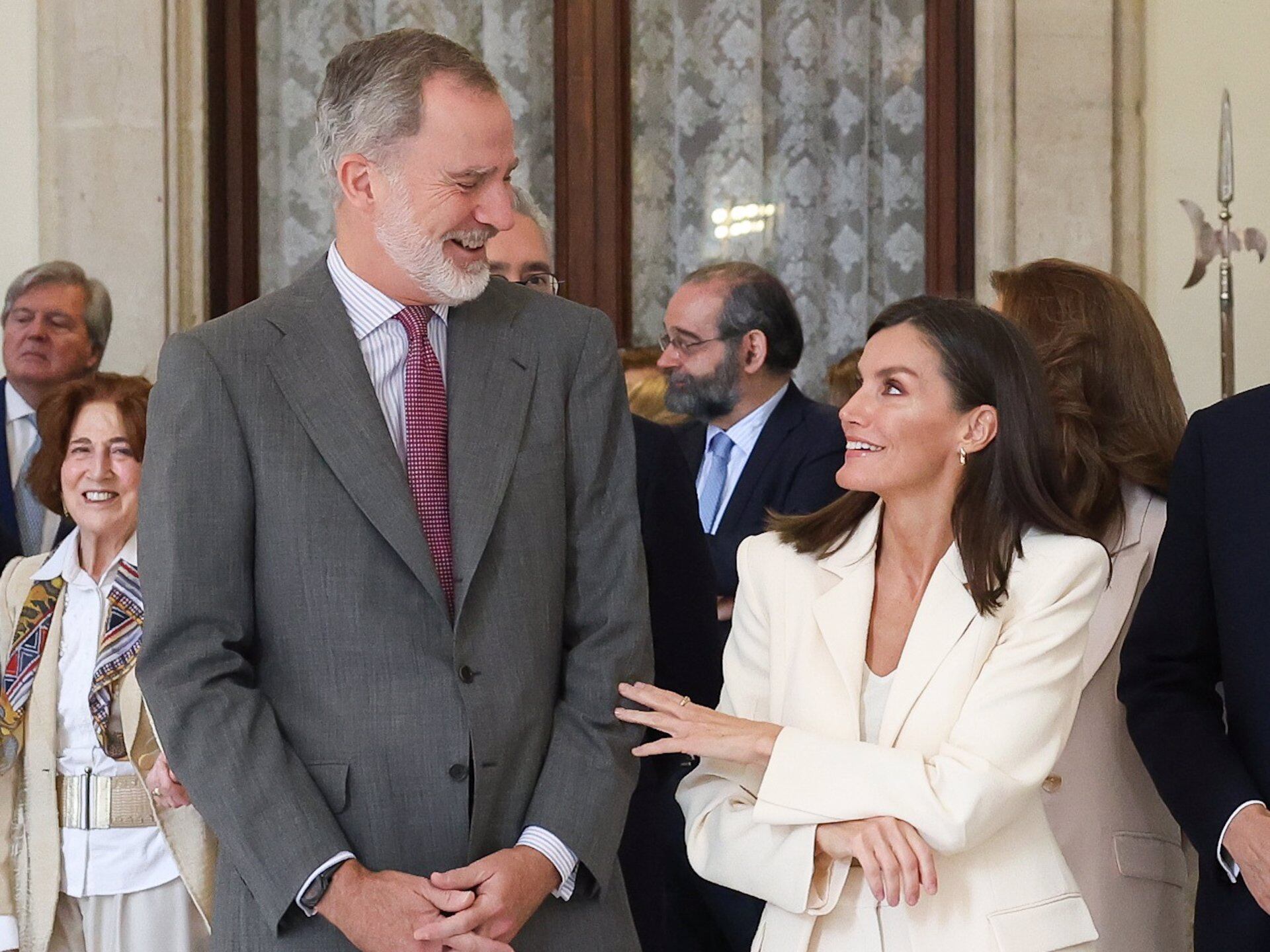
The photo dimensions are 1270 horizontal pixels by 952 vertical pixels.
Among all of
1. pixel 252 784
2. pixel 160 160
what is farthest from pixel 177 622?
pixel 160 160

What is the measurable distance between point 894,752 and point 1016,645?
0.87ft

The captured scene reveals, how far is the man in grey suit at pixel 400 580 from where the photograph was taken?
215 cm

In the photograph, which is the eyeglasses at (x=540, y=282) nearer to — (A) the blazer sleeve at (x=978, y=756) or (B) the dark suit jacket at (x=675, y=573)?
(B) the dark suit jacket at (x=675, y=573)

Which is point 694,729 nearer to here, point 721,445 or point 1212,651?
point 1212,651

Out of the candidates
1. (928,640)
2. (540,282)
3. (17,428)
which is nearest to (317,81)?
(17,428)

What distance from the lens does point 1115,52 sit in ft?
18.4

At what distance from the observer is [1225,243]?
5363 millimetres

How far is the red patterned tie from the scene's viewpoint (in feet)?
7.45

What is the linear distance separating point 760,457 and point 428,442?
204cm

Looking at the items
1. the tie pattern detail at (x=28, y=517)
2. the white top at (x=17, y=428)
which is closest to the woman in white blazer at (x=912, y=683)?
the tie pattern detail at (x=28, y=517)

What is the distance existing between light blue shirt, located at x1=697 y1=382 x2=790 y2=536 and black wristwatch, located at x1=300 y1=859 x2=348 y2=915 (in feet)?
7.91

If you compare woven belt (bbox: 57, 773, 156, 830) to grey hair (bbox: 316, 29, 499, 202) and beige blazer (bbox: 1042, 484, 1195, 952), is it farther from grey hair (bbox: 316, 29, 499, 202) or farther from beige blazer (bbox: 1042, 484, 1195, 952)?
beige blazer (bbox: 1042, 484, 1195, 952)

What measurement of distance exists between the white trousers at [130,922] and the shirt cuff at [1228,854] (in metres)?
2.17

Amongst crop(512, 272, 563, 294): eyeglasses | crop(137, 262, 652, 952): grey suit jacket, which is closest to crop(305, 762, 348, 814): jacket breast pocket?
crop(137, 262, 652, 952): grey suit jacket
